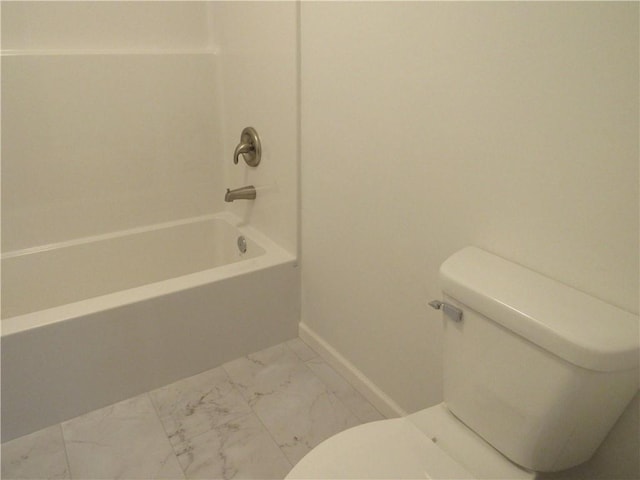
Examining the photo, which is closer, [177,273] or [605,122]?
[605,122]

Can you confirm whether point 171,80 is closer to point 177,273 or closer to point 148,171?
point 148,171

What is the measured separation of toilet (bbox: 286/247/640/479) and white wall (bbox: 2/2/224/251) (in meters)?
1.57

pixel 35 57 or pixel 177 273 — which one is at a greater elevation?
pixel 35 57

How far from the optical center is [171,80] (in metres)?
2.06

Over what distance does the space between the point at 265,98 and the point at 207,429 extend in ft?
4.11

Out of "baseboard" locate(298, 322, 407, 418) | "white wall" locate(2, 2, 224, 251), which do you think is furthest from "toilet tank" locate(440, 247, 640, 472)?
"white wall" locate(2, 2, 224, 251)

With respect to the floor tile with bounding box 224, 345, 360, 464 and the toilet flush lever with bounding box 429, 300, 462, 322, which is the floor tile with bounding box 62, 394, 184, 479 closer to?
the floor tile with bounding box 224, 345, 360, 464

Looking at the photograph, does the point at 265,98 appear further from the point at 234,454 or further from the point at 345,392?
the point at 234,454

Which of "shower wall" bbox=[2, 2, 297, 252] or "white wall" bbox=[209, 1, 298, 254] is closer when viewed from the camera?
"white wall" bbox=[209, 1, 298, 254]

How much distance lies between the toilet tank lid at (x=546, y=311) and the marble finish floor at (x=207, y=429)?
813 mm

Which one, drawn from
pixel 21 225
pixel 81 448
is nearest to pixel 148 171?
pixel 21 225

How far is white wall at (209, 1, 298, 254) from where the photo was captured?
167cm

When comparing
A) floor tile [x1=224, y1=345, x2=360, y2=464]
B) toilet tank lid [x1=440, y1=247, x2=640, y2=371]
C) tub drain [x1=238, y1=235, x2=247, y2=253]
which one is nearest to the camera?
toilet tank lid [x1=440, y1=247, x2=640, y2=371]

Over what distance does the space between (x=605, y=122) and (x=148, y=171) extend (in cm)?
185
